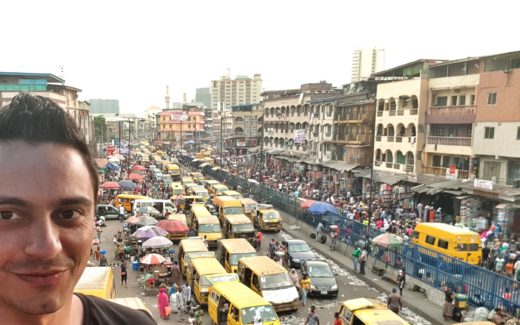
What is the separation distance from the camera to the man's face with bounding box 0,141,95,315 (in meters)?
1.26

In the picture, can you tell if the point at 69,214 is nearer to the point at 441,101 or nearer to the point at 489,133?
the point at 489,133

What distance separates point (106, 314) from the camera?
1.69m

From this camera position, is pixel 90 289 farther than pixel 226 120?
No

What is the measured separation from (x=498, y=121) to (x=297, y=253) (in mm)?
16038

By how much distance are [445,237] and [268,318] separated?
10.0 metres

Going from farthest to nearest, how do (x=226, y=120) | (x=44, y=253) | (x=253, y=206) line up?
(x=226, y=120), (x=253, y=206), (x=44, y=253)

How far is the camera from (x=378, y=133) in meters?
39.5

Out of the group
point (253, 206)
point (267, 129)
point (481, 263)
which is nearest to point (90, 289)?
point (481, 263)

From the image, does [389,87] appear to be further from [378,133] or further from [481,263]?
[481,263]

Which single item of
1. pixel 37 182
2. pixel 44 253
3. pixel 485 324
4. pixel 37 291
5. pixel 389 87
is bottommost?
pixel 485 324

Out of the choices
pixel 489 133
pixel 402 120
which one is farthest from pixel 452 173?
pixel 402 120

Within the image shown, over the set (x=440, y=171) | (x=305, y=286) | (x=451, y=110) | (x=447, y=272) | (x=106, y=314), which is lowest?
(x=305, y=286)

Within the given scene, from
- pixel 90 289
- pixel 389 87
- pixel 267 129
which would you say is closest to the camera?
pixel 90 289

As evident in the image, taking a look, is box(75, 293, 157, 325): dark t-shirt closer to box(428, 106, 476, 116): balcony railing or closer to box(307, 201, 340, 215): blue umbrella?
box(307, 201, 340, 215): blue umbrella
